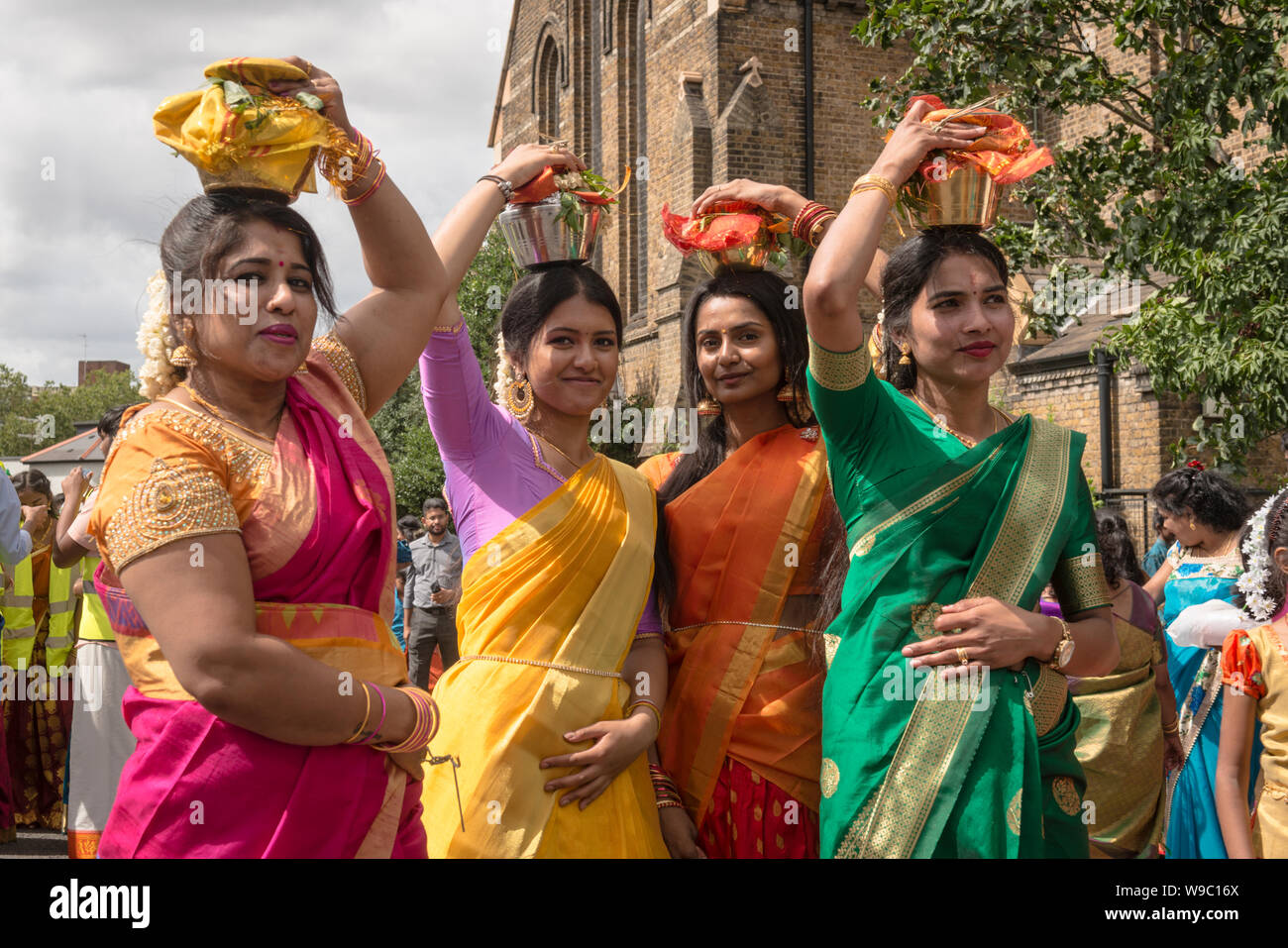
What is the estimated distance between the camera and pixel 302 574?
6.23 ft

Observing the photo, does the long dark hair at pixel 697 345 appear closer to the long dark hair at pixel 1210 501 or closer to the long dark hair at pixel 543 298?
the long dark hair at pixel 543 298

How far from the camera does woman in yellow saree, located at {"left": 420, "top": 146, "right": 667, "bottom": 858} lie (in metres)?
2.62

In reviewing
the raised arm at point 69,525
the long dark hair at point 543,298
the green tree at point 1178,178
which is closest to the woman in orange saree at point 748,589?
the long dark hair at point 543,298

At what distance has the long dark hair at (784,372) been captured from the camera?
9.91ft

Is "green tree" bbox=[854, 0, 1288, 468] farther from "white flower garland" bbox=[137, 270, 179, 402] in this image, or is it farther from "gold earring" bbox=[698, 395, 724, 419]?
"white flower garland" bbox=[137, 270, 179, 402]

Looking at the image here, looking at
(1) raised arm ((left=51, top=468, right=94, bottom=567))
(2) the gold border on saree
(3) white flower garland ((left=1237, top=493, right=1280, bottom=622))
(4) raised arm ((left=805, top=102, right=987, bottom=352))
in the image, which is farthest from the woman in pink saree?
(1) raised arm ((left=51, top=468, right=94, bottom=567))

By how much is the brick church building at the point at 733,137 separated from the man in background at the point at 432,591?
5.84 metres

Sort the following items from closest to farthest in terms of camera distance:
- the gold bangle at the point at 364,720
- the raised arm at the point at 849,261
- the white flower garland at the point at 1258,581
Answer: the gold bangle at the point at 364,720 → the raised arm at the point at 849,261 → the white flower garland at the point at 1258,581

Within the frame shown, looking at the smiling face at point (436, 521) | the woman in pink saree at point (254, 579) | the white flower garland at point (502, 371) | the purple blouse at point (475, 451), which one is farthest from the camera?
the smiling face at point (436, 521)

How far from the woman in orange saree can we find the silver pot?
15.7 inches

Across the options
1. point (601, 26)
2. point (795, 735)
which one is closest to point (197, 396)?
point (795, 735)

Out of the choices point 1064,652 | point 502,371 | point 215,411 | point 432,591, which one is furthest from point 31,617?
point 1064,652

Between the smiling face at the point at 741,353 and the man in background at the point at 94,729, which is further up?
the smiling face at the point at 741,353

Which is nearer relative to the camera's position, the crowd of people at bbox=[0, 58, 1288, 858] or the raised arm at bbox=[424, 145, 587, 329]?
the crowd of people at bbox=[0, 58, 1288, 858]
